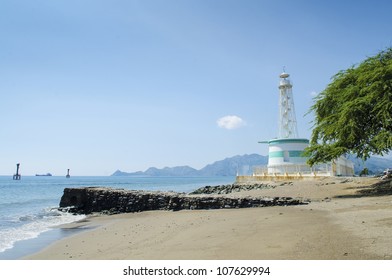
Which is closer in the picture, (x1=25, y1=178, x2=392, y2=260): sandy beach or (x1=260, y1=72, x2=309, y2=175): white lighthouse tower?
(x1=25, y1=178, x2=392, y2=260): sandy beach

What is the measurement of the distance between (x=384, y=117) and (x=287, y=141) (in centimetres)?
2566

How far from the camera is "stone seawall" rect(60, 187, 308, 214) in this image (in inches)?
703

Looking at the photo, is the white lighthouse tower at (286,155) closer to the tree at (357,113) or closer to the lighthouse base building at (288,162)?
the lighthouse base building at (288,162)

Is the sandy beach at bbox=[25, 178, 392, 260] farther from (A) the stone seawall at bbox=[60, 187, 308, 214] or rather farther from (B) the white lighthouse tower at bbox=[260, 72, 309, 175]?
(B) the white lighthouse tower at bbox=[260, 72, 309, 175]

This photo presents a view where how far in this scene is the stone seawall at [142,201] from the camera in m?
17.9

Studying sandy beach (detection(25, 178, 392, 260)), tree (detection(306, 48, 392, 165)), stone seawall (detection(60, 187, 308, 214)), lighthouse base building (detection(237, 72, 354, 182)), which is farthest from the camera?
lighthouse base building (detection(237, 72, 354, 182))

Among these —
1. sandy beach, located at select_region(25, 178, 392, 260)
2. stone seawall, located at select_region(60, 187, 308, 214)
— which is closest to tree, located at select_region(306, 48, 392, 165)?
A: stone seawall, located at select_region(60, 187, 308, 214)

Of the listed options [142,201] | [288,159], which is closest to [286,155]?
[288,159]

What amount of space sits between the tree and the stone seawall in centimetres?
432

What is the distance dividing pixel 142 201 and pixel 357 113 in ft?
54.6

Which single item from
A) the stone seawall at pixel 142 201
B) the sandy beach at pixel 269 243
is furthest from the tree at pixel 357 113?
the sandy beach at pixel 269 243

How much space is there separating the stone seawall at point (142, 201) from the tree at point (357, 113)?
4321 millimetres

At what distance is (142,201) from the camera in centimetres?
2470

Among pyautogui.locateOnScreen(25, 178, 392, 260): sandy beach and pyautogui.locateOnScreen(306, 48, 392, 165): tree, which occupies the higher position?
pyautogui.locateOnScreen(306, 48, 392, 165): tree
